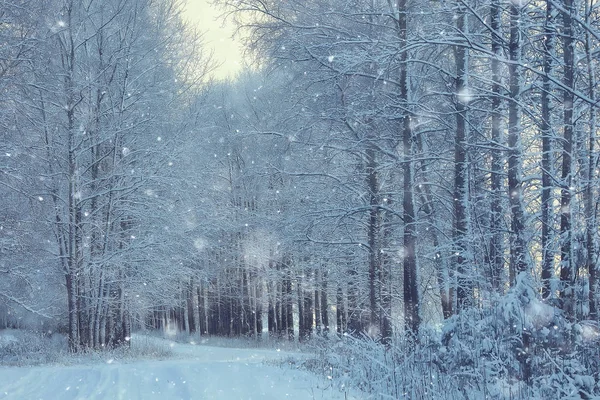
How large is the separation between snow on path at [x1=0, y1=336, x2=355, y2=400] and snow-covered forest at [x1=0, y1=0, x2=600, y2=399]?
731 millimetres

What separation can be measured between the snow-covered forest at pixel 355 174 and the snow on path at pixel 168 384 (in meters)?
0.73

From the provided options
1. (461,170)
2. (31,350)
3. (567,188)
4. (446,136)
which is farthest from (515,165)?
(31,350)

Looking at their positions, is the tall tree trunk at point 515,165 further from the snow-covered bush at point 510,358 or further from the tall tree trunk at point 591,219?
the snow-covered bush at point 510,358

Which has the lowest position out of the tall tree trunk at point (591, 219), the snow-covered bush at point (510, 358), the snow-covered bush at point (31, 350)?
the snow-covered bush at point (31, 350)

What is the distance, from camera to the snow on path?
740 centimetres

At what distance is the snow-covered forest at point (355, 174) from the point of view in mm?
6883

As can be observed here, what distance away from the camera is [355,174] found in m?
13.5

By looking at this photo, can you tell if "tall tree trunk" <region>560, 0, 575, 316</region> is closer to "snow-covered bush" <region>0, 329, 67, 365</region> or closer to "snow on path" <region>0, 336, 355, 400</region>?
"snow on path" <region>0, 336, 355, 400</region>

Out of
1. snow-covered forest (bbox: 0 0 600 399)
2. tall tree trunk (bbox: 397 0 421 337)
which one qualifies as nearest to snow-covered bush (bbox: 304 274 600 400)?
snow-covered forest (bbox: 0 0 600 399)

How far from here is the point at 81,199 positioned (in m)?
15.9

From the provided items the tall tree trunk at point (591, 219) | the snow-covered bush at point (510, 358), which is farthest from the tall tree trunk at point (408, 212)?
the tall tree trunk at point (591, 219)

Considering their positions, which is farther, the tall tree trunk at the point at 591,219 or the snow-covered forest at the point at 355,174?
the snow-covered forest at the point at 355,174

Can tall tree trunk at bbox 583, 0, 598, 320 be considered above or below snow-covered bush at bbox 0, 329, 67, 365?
above

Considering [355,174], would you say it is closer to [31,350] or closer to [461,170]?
[461,170]
